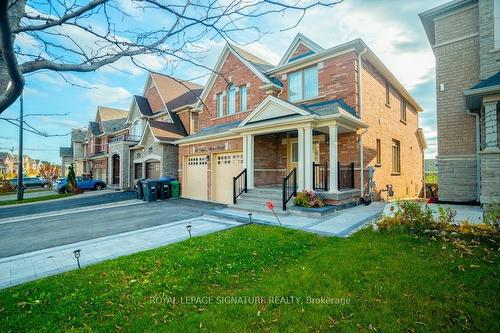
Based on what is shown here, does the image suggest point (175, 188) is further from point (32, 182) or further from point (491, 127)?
point (32, 182)

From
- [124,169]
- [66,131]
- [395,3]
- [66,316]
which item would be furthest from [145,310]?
[124,169]

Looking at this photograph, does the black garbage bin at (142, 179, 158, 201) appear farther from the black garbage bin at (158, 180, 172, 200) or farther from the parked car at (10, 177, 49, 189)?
the parked car at (10, 177, 49, 189)

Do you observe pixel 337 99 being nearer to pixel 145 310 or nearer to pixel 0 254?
pixel 145 310

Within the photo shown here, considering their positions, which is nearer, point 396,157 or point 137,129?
point 396,157

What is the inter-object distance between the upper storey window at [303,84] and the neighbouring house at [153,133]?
8.11 metres

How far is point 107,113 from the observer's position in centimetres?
3388

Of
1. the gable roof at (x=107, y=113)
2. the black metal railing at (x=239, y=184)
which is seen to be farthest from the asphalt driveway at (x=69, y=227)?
the gable roof at (x=107, y=113)

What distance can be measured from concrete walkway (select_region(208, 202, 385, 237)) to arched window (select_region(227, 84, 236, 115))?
795cm

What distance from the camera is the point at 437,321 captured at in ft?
8.79

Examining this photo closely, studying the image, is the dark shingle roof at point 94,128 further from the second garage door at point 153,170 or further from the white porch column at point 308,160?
the white porch column at point 308,160

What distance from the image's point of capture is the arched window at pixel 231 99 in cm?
1563

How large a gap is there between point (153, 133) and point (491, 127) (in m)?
17.9

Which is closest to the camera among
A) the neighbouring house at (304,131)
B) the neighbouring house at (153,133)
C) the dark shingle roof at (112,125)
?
the neighbouring house at (304,131)

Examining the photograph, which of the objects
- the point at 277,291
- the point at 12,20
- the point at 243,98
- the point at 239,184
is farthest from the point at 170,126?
the point at 277,291
